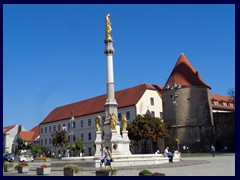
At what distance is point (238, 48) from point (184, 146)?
43608mm

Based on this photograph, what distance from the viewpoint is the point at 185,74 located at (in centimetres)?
5816

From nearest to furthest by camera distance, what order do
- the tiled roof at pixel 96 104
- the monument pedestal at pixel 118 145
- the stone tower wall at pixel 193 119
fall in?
the monument pedestal at pixel 118 145 < the stone tower wall at pixel 193 119 < the tiled roof at pixel 96 104

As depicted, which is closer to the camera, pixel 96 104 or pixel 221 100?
pixel 96 104

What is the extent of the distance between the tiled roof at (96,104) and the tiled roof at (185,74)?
18.6ft

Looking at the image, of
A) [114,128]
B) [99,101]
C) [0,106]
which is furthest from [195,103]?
[0,106]

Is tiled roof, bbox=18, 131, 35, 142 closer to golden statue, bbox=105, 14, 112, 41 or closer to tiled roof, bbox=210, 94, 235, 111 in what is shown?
tiled roof, bbox=210, 94, 235, 111

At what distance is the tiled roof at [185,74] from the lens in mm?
57109

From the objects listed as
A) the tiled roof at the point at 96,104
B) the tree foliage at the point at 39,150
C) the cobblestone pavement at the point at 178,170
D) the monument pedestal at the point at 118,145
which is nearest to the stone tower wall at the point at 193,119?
the tiled roof at the point at 96,104

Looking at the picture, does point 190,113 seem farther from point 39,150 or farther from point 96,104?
point 39,150

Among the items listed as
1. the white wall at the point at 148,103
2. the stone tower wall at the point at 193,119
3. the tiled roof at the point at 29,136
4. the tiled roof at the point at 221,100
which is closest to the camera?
the stone tower wall at the point at 193,119

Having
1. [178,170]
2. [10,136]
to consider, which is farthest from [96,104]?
[178,170]

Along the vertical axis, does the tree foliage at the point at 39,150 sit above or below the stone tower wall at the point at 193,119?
below

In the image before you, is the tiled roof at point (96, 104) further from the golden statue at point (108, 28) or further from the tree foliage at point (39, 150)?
the golden statue at point (108, 28)

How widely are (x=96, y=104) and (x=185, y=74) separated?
19731 millimetres
